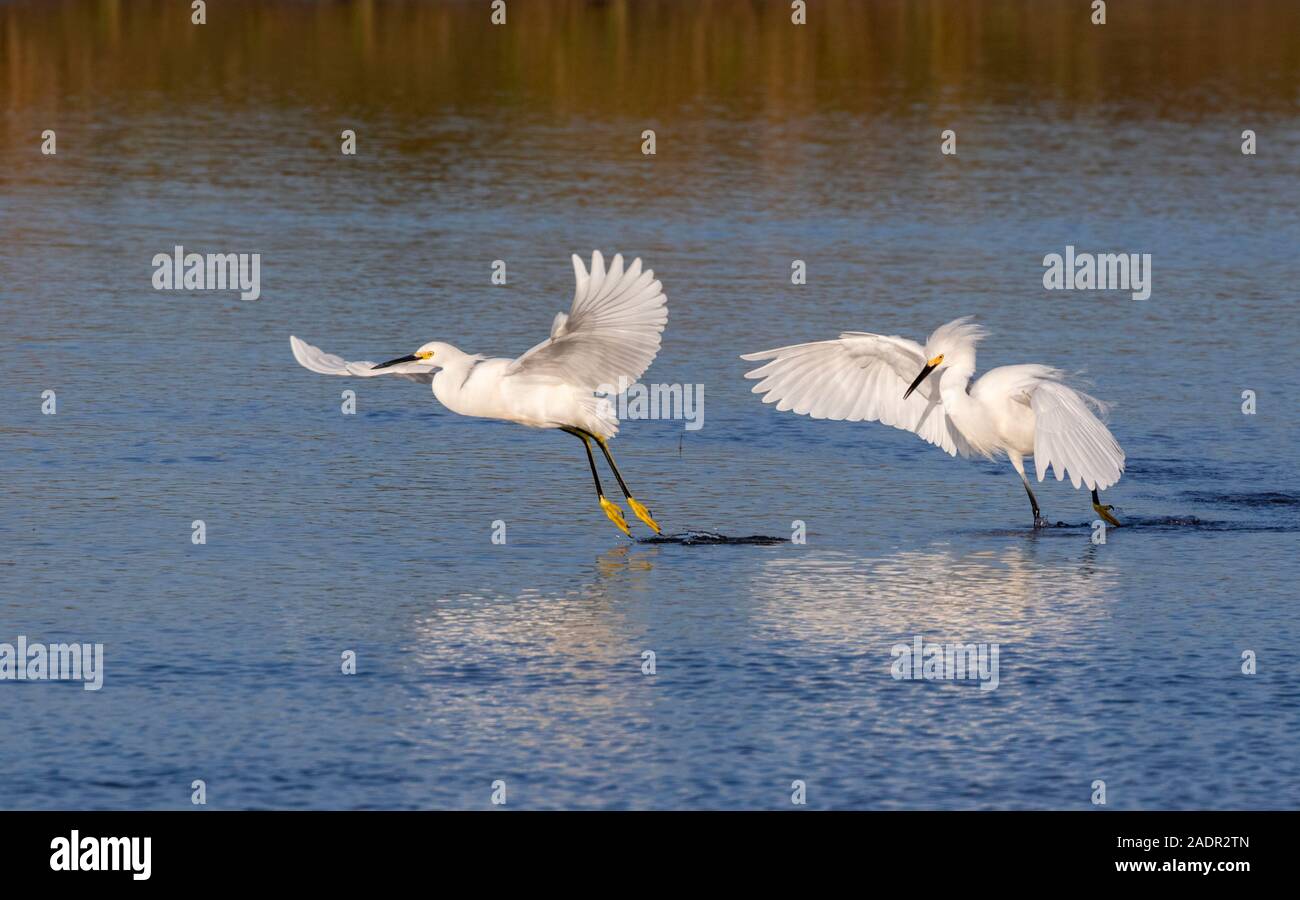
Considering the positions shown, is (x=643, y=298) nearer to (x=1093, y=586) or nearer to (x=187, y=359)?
(x=1093, y=586)

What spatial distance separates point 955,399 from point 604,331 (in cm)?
261

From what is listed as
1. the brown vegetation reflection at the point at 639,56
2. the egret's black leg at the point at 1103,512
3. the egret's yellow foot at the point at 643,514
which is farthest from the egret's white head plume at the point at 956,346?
the brown vegetation reflection at the point at 639,56

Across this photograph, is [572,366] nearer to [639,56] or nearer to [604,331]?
[604,331]

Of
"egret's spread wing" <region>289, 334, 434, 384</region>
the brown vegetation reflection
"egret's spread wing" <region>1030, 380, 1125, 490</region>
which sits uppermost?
the brown vegetation reflection

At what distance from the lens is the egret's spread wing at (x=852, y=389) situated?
52.3 feet

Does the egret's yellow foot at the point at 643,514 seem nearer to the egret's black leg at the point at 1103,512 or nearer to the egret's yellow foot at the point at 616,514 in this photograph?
the egret's yellow foot at the point at 616,514

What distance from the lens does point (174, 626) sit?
495 inches

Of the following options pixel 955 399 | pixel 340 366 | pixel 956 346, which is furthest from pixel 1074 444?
pixel 340 366

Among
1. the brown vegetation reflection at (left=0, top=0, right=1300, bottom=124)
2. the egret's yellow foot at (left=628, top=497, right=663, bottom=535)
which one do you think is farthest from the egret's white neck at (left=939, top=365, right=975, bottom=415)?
the brown vegetation reflection at (left=0, top=0, right=1300, bottom=124)

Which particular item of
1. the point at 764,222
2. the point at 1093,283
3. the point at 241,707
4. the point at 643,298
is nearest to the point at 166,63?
the point at 764,222

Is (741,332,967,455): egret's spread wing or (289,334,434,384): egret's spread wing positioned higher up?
(289,334,434,384): egret's spread wing

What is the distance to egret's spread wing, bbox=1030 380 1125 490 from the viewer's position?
47.5ft

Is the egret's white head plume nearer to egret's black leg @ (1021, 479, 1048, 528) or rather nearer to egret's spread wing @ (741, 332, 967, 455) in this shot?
egret's spread wing @ (741, 332, 967, 455)
